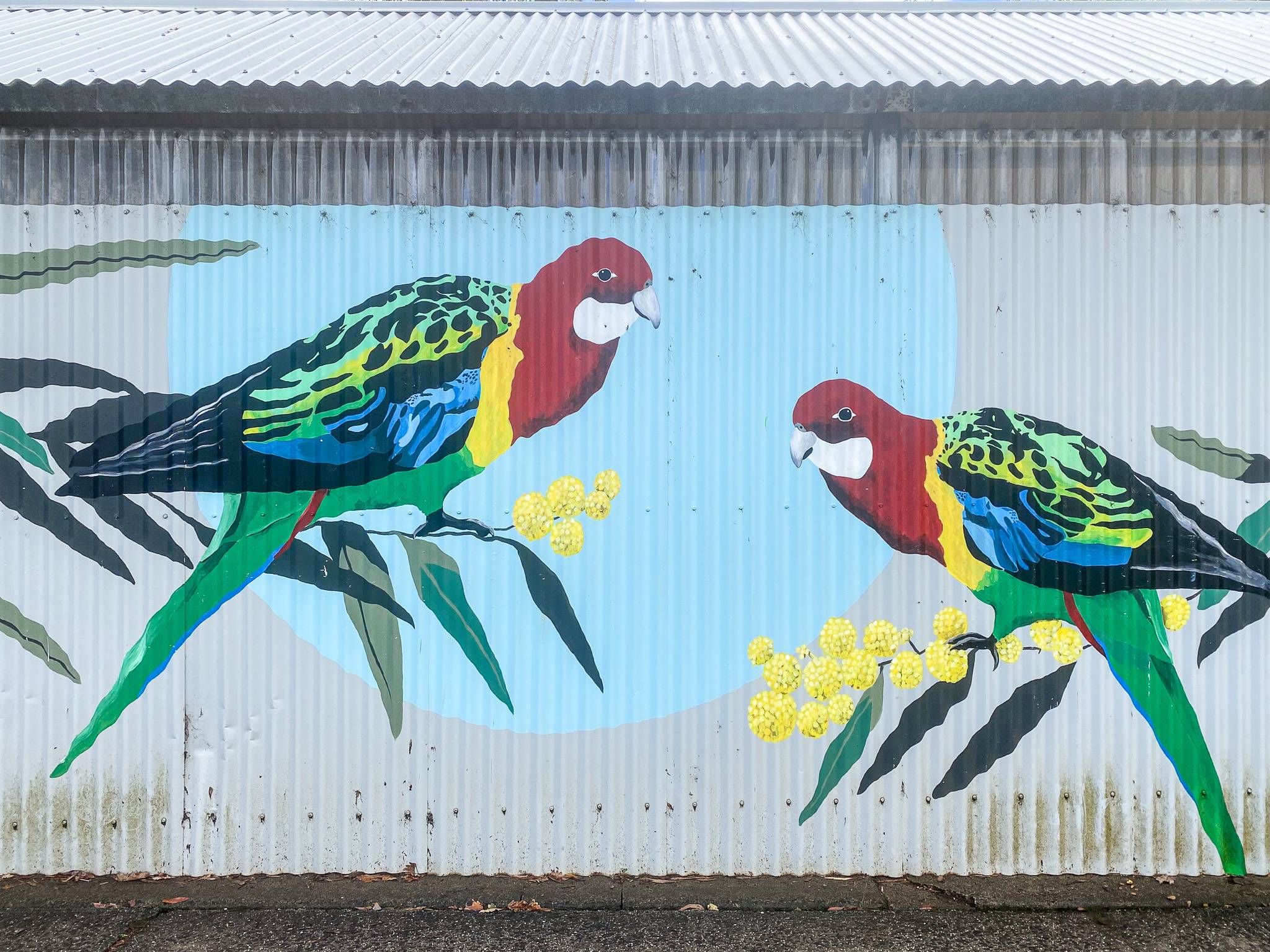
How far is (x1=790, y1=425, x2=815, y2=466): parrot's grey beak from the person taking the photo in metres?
3.61

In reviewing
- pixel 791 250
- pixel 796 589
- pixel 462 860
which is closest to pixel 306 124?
pixel 791 250

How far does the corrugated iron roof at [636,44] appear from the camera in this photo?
341 cm

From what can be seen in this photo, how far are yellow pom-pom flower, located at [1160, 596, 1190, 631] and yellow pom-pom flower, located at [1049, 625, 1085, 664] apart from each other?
422 millimetres

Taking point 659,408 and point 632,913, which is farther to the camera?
point 659,408

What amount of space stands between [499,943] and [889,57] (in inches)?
178

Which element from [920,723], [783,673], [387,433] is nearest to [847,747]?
[920,723]

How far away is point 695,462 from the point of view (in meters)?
3.62

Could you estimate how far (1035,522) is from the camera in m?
3.61

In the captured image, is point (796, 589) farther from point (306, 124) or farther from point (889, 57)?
point (306, 124)

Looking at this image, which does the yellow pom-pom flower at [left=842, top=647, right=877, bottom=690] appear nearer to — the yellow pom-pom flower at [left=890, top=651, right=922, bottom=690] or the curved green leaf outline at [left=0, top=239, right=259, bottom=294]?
the yellow pom-pom flower at [left=890, top=651, right=922, bottom=690]

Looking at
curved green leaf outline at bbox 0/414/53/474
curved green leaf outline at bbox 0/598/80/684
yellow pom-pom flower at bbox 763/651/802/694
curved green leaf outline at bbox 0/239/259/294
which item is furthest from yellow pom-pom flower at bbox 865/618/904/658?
curved green leaf outline at bbox 0/414/53/474

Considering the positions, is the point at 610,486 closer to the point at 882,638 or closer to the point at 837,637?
the point at 837,637

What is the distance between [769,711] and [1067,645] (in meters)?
1.46

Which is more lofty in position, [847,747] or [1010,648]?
[1010,648]
